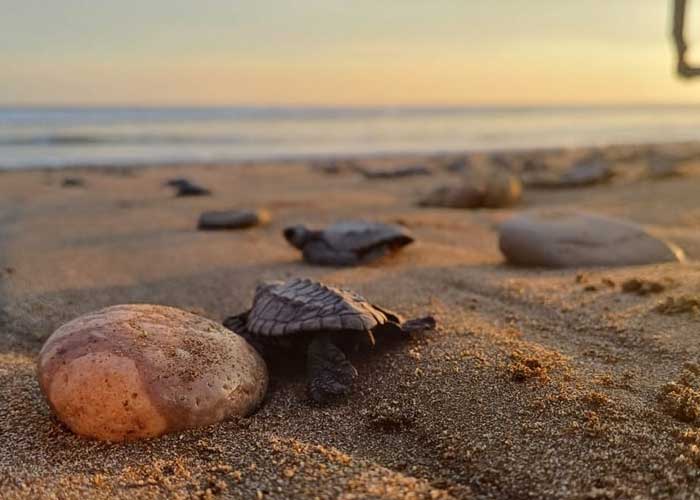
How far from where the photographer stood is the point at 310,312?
318cm

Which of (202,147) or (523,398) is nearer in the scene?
(523,398)

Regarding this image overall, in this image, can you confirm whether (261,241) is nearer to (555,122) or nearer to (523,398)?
(523,398)

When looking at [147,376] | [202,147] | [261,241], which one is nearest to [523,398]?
[147,376]

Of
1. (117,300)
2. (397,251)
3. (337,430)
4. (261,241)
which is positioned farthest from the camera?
(261,241)

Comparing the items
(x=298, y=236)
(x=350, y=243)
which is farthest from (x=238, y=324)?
(x=298, y=236)

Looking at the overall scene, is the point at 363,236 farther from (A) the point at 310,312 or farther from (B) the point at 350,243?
(A) the point at 310,312

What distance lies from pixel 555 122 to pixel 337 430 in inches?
1451

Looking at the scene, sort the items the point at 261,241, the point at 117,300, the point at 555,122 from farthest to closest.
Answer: the point at 555,122, the point at 261,241, the point at 117,300

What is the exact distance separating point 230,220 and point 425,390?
14.0ft

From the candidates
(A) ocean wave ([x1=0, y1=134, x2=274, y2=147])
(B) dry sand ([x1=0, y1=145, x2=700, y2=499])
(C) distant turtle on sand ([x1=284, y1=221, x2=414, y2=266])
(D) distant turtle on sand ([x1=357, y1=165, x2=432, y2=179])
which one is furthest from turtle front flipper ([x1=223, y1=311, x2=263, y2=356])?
(A) ocean wave ([x1=0, y1=134, x2=274, y2=147])

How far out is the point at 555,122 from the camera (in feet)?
122

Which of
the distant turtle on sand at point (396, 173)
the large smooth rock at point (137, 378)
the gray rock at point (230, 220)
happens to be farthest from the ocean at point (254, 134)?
the large smooth rock at point (137, 378)

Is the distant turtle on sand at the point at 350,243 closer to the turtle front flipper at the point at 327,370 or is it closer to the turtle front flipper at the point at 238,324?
the turtle front flipper at the point at 238,324

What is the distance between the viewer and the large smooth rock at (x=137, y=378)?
255 cm
